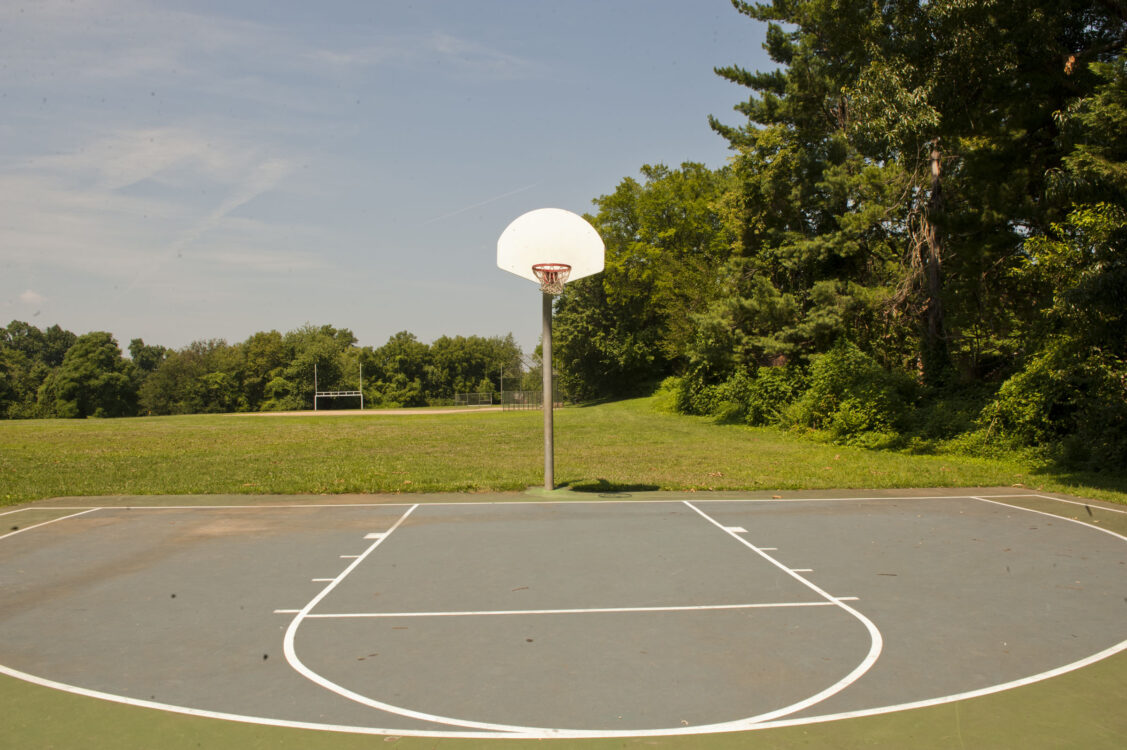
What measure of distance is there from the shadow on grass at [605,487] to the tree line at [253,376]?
63.6 meters

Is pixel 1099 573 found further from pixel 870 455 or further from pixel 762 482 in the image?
pixel 870 455

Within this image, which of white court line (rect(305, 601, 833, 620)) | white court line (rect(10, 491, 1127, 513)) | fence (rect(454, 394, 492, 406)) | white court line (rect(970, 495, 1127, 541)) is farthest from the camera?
fence (rect(454, 394, 492, 406))

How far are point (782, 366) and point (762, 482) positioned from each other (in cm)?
1522

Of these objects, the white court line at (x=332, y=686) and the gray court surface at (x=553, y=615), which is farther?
the gray court surface at (x=553, y=615)

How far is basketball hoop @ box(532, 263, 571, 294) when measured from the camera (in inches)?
464

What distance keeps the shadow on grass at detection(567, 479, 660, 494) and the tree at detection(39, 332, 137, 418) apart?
2845 inches

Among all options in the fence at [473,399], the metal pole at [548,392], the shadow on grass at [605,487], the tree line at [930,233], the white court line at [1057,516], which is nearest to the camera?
the white court line at [1057,516]

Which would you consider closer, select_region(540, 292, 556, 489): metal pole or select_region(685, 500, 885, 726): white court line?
select_region(685, 500, 885, 726): white court line

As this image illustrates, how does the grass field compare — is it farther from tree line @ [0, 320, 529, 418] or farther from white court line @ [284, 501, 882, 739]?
tree line @ [0, 320, 529, 418]

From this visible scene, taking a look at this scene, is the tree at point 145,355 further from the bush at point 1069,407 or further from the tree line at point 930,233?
the bush at point 1069,407

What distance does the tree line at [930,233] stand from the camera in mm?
12836

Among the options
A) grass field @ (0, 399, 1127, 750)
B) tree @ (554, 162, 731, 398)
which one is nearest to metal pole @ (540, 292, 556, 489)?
grass field @ (0, 399, 1127, 750)

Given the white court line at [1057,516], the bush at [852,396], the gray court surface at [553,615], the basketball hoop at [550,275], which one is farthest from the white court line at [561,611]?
the bush at [852,396]

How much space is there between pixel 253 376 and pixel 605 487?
3477 inches
